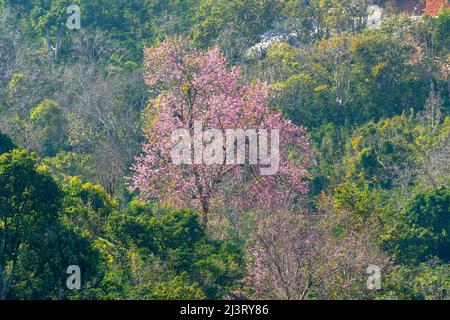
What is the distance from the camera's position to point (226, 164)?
102ft

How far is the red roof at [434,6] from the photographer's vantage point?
47.9 m

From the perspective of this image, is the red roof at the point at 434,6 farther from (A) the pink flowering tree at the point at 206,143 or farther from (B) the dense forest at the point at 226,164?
(A) the pink flowering tree at the point at 206,143

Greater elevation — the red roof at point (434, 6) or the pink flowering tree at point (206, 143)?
the red roof at point (434, 6)

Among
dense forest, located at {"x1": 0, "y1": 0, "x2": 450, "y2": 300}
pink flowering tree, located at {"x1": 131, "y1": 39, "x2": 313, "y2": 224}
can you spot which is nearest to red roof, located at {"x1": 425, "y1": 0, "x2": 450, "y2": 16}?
dense forest, located at {"x1": 0, "y1": 0, "x2": 450, "y2": 300}

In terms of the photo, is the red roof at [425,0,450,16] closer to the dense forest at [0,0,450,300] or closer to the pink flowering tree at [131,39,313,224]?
the dense forest at [0,0,450,300]

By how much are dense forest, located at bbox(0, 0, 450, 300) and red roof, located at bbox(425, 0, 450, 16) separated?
15cm

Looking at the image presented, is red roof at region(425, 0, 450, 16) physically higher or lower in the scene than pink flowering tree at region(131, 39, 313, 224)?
higher

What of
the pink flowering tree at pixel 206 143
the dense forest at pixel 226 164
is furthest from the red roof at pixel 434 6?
the pink flowering tree at pixel 206 143

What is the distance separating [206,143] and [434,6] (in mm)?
19980

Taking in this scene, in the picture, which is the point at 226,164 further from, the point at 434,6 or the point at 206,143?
the point at 434,6

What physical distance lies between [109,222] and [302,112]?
1427 centimetres

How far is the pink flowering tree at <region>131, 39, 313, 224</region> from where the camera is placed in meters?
31.2

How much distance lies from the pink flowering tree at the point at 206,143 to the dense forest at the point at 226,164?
47 mm

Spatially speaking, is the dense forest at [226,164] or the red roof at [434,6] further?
the red roof at [434,6]
